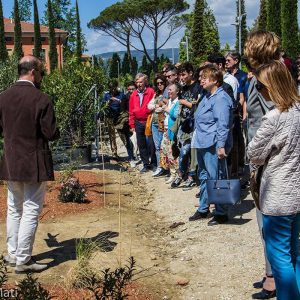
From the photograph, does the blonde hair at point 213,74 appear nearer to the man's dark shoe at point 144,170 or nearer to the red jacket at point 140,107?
the red jacket at point 140,107

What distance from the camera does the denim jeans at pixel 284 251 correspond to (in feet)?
10.9

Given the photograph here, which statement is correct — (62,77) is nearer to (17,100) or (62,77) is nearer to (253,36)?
(17,100)

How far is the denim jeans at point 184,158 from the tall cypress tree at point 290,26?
24.8 m

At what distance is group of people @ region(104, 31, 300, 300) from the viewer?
3258 mm

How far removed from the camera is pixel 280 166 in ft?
10.8

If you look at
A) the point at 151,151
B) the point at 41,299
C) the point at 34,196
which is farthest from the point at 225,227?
the point at 151,151

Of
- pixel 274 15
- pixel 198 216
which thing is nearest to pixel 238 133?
pixel 198 216

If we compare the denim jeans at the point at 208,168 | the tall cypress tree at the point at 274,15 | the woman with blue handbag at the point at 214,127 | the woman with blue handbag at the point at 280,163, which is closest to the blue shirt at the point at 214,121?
the woman with blue handbag at the point at 214,127

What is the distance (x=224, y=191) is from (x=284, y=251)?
2433 millimetres

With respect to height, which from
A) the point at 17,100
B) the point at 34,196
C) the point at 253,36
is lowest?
the point at 34,196

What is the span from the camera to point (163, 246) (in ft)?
19.2

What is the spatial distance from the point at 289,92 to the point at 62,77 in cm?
968

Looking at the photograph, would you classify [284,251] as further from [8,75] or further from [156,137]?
[8,75]

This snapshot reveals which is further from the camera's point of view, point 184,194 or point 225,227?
point 184,194
